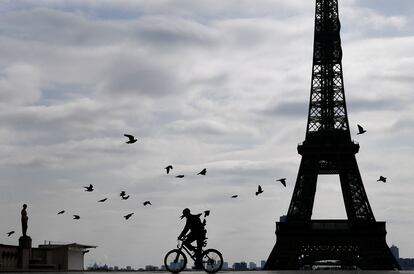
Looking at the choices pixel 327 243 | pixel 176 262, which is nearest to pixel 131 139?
pixel 176 262

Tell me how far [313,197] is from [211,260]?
74.4 metres

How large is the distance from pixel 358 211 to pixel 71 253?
110 feet

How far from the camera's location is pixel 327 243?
101 metres

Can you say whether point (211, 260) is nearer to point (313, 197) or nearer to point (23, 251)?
point (23, 251)

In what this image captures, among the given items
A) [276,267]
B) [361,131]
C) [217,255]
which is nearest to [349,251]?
[276,267]

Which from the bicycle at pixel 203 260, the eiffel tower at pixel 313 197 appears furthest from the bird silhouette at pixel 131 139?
the eiffel tower at pixel 313 197

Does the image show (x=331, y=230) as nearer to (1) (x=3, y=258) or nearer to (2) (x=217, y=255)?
(1) (x=3, y=258)

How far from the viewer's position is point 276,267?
3752 inches

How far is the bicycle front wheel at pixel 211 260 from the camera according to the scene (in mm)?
30094

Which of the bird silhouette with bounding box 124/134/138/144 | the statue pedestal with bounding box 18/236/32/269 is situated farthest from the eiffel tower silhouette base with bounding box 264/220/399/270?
the bird silhouette with bounding box 124/134/138/144

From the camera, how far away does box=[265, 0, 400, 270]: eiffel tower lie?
98.2 m

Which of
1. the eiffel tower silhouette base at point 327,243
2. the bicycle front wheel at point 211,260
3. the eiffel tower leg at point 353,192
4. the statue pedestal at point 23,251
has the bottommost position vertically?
the bicycle front wheel at point 211,260

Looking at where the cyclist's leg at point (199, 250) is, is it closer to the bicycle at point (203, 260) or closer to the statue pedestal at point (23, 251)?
the bicycle at point (203, 260)

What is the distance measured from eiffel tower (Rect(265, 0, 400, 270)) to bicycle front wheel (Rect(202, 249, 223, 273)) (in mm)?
65855
